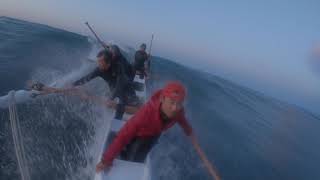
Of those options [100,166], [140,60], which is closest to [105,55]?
[100,166]

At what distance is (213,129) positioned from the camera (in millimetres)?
14930

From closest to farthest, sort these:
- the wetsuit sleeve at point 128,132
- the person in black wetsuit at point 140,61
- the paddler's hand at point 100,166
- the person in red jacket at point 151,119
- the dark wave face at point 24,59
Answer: the person in red jacket at point 151,119, the wetsuit sleeve at point 128,132, the paddler's hand at point 100,166, the dark wave face at point 24,59, the person in black wetsuit at point 140,61

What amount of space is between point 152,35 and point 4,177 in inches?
670

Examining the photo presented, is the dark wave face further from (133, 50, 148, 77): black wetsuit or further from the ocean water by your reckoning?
(133, 50, 148, 77): black wetsuit

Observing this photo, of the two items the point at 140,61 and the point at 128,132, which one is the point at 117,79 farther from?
the point at 140,61

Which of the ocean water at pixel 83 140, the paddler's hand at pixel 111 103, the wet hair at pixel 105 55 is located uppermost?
the wet hair at pixel 105 55

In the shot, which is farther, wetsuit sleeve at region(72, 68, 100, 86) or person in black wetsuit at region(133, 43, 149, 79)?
person in black wetsuit at region(133, 43, 149, 79)

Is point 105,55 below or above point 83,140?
above

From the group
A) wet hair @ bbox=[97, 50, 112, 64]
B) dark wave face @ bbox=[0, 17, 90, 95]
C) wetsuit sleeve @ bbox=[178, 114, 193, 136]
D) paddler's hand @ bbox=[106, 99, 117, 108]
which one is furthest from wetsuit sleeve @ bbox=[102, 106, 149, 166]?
dark wave face @ bbox=[0, 17, 90, 95]

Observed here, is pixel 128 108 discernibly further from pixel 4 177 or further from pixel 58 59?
pixel 58 59

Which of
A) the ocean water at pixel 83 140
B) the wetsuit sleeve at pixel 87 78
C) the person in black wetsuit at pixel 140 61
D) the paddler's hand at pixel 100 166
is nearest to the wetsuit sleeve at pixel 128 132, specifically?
→ the paddler's hand at pixel 100 166

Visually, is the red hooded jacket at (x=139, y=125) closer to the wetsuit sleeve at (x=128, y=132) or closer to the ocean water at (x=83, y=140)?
the wetsuit sleeve at (x=128, y=132)

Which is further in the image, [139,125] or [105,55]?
[105,55]

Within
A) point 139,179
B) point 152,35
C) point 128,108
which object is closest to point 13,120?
point 139,179
